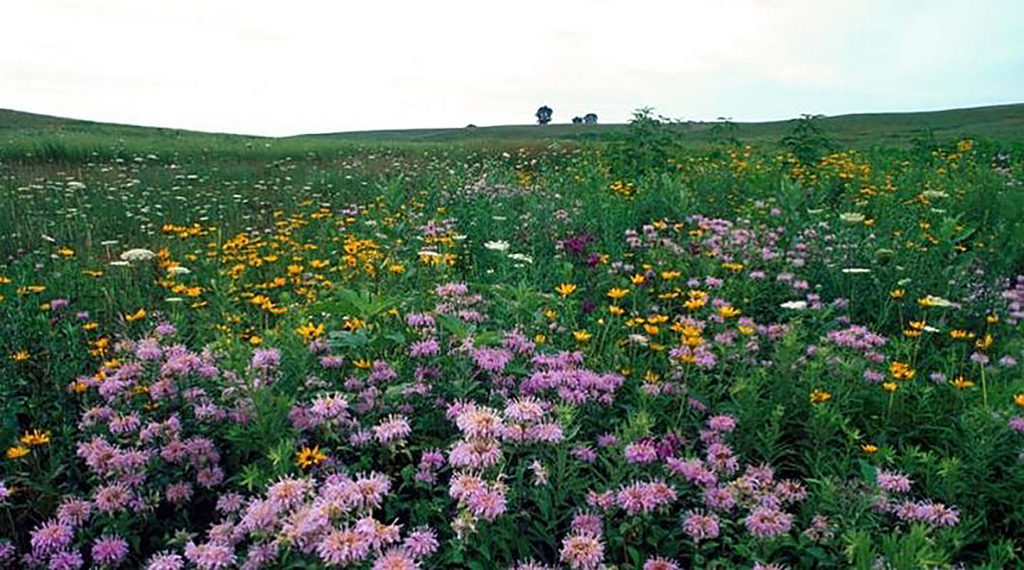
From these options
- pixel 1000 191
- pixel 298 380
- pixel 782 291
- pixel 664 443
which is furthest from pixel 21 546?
pixel 1000 191

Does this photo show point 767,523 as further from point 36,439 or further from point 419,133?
point 419,133

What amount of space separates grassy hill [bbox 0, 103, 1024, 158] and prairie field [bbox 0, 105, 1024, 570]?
7.34 meters

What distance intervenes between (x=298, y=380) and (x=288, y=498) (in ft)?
3.63

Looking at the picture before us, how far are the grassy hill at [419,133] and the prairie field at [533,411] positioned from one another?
734 centimetres

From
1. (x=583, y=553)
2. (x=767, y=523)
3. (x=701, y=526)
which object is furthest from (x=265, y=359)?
(x=767, y=523)

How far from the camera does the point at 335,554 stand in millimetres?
1543

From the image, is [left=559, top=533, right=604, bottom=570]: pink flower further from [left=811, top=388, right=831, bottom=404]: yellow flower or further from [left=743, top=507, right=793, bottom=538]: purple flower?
[left=811, top=388, right=831, bottom=404]: yellow flower

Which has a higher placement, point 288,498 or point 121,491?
point 288,498

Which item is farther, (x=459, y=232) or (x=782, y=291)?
(x=459, y=232)

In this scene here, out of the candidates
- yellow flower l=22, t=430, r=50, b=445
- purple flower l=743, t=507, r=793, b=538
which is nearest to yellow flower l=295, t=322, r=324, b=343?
yellow flower l=22, t=430, r=50, b=445

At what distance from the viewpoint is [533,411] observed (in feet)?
6.64

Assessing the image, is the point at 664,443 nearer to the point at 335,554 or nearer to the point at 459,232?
the point at 335,554

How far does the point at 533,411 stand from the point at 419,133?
6947 cm

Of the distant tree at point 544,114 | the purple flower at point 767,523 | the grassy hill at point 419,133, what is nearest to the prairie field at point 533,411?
the purple flower at point 767,523
